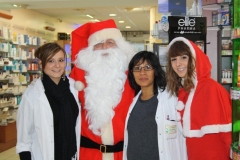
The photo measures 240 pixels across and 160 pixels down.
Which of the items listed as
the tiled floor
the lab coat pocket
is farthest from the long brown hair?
the tiled floor

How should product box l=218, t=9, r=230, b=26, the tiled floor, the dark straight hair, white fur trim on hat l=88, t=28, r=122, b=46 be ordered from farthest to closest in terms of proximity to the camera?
the tiled floor < product box l=218, t=9, r=230, b=26 < white fur trim on hat l=88, t=28, r=122, b=46 < the dark straight hair

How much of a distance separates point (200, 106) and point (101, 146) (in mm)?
960

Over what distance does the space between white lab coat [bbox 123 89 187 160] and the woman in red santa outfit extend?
13 centimetres

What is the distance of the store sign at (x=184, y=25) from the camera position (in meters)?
3.42

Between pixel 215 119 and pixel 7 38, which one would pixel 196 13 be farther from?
pixel 7 38

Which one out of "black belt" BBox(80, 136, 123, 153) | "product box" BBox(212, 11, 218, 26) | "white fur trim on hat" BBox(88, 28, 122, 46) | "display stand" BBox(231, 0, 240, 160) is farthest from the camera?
"product box" BBox(212, 11, 218, 26)

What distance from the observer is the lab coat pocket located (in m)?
2.26

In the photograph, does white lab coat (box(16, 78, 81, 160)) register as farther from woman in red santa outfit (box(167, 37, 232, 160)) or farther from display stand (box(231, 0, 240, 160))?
display stand (box(231, 0, 240, 160))

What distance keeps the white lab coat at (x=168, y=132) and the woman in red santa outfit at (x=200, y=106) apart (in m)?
0.13

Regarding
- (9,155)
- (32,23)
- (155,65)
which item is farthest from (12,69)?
(155,65)

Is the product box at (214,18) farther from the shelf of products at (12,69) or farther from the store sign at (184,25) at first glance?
the shelf of products at (12,69)

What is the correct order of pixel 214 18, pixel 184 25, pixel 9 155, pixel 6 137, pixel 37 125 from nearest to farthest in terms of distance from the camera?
pixel 37 125, pixel 184 25, pixel 214 18, pixel 9 155, pixel 6 137

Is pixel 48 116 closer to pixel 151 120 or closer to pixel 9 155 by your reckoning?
pixel 151 120

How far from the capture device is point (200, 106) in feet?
6.68
